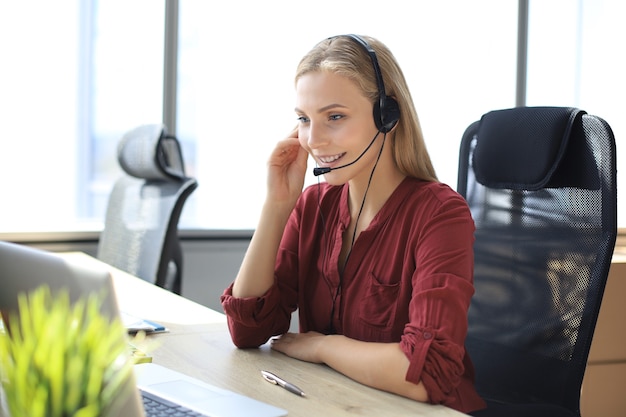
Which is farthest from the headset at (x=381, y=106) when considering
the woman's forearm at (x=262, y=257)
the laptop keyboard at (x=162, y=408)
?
the laptop keyboard at (x=162, y=408)

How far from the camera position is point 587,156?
157 centimetres

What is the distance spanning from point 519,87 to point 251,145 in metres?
1.50

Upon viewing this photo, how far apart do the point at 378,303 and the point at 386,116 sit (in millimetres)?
359

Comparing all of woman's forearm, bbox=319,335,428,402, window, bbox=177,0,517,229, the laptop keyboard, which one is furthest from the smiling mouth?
window, bbox=177,0,517,229

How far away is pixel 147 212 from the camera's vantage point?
2.54 meters

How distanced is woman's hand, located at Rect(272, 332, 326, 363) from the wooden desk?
0.5 inches

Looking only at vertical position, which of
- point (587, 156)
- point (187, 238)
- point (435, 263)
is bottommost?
point (187, 238)

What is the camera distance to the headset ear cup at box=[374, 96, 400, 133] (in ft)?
5.06

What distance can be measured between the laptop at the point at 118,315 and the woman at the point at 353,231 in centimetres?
26

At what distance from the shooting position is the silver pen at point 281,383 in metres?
1.19

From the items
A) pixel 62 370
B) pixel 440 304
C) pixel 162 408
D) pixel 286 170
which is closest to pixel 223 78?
pixel 286 170

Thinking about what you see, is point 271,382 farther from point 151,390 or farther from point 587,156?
point 587,156

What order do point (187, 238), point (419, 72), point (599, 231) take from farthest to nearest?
point (419, 72) < point (187, 238) < point (599, 231)

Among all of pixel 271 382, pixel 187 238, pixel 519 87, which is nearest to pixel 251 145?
pixel 187 238
